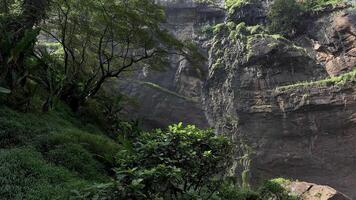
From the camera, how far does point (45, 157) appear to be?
6.83m

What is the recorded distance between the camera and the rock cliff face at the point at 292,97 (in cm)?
2478

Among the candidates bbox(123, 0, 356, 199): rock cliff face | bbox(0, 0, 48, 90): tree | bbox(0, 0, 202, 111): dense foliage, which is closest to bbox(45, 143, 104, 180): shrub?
bbox(0, 0, 202, 111): dense foliage

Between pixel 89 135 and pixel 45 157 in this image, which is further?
pixel 89 135

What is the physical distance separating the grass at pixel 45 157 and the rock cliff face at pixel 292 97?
18.0 meters

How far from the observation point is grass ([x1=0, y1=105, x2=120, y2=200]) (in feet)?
17.5

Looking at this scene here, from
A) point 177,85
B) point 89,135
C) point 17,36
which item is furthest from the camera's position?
point 177,85

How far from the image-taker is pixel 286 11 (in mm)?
30125

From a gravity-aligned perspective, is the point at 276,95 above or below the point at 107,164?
above

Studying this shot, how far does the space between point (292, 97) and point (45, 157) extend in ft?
71.4

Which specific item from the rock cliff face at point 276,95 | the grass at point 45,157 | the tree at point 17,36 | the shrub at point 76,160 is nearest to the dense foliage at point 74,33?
the tree at point 17,36

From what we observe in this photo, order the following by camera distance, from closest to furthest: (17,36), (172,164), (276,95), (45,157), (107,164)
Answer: (172,164), (45,157), (107,164), (17,36), (276,95)

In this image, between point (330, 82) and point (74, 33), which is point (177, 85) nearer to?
point (330, 82)

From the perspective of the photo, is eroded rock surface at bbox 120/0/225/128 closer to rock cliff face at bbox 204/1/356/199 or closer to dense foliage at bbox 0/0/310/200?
rock cliff face at bbox 204/1/356/199

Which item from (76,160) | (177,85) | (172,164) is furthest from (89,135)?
(177,85)
